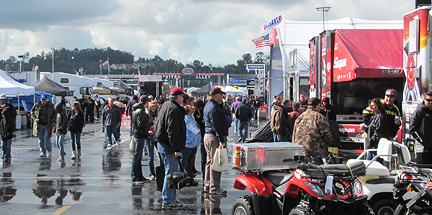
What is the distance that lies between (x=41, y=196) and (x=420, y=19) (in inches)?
302

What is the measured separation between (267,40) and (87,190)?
2325 cm

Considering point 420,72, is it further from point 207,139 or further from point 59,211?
point 59,211

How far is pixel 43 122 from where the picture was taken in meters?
11.6

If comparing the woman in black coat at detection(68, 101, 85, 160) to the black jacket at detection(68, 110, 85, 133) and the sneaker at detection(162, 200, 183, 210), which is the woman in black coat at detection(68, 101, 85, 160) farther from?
the sneaker at detection(162, 200, 183, 210)

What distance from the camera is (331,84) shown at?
38.8 feet

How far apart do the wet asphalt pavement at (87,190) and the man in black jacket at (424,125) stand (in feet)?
10.7

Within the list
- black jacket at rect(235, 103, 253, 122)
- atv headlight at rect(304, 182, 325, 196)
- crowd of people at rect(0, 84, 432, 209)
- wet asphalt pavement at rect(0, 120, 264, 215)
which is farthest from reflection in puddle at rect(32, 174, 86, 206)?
black jacket at rect(235, 103, 253, 122)

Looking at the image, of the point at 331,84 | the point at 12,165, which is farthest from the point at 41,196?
the point at 331,84

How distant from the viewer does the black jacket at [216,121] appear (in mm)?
7055

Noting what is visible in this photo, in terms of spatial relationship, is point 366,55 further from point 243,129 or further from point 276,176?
point 276,176

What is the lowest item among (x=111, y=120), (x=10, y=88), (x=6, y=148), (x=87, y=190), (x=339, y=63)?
(x=87, y=190)

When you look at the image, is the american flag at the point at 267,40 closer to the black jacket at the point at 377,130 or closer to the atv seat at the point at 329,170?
the black jacket at the point at 377,130

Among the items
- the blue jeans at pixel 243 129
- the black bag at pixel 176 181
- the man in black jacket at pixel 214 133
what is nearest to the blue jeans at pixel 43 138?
the man in black jacket at pixel 214 133

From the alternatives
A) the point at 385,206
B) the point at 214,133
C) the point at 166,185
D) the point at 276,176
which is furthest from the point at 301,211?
the point at 214,133
